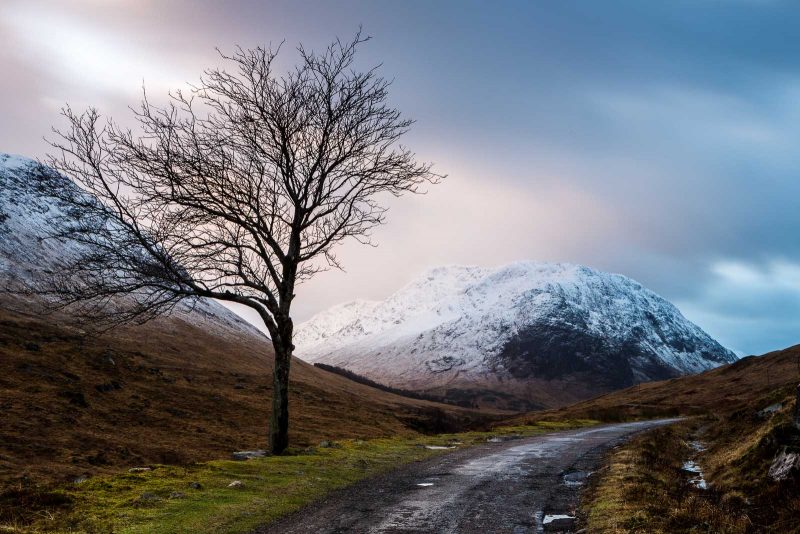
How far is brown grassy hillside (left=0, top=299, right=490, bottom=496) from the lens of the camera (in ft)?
183

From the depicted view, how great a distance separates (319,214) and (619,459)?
51.0 feet

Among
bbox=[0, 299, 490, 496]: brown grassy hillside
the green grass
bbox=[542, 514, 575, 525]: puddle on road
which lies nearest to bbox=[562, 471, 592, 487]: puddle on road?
bbox=[542, 514, 575, 525]: puddle on road

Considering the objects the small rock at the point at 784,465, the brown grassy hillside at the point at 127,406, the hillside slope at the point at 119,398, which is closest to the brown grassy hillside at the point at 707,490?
the small rock at the point at 784,465

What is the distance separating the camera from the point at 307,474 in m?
18.9

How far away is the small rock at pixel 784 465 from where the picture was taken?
50.1ft

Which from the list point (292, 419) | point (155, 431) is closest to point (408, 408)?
point (292, 419)

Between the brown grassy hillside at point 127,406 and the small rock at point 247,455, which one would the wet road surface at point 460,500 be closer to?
the small rock at point 247,455

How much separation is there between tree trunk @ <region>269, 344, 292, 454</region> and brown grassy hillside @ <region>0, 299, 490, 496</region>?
37.5 feet

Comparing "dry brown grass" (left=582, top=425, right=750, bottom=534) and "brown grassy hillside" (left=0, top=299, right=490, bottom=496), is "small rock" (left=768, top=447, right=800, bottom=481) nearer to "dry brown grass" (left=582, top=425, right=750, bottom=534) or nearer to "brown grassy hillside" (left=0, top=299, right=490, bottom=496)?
"dry brown grass" (left=582, top=425, right=750, bottom=534)

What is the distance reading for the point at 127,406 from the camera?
3253 inches

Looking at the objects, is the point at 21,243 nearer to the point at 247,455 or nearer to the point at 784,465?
the point at 247,455

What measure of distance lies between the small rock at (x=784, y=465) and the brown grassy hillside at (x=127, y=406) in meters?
29.2

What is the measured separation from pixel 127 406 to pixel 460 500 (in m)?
80.1

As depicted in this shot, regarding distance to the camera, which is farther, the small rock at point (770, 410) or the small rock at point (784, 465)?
the small rock at point (770, 410)
